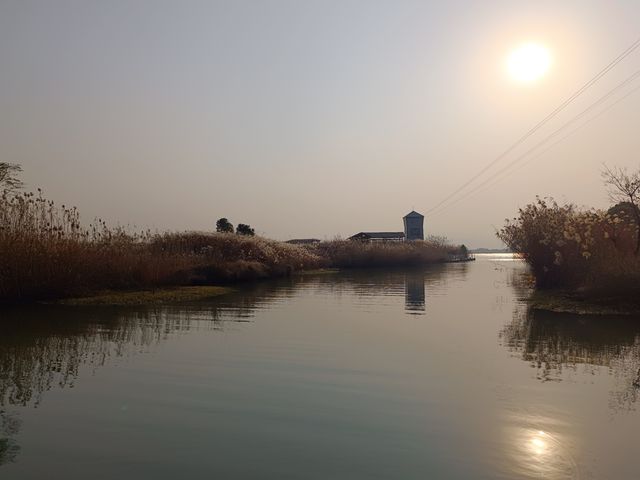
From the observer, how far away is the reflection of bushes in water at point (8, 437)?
4637mm

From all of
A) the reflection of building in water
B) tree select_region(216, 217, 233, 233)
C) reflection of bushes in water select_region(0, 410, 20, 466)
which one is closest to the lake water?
reflection of bushes in water select_region(0, 410, 20, 466)

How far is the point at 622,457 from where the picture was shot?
4820 mm

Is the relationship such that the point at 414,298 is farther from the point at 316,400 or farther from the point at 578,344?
the point at 316,400

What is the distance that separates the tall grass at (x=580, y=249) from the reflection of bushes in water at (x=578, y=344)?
7.68 ft

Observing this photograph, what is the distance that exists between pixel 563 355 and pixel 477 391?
3191 mm

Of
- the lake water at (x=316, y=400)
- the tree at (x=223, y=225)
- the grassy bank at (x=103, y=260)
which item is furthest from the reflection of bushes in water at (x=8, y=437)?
the tree at (x=223, y=225)

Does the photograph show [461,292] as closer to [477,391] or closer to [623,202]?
[623,202]

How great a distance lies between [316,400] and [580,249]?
1573cm

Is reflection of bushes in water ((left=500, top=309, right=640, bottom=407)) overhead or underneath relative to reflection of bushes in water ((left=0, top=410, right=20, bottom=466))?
overhead

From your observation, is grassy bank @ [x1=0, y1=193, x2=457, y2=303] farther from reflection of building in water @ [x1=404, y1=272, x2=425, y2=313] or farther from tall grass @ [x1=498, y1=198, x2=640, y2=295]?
tall grass @ [x1=498, y1=198, x2=640, y2=295]

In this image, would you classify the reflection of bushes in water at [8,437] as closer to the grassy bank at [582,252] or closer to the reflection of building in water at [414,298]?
the reflection of building in water at [414,298]

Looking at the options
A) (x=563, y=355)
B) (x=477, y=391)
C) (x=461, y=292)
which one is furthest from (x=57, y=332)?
Answer: (x=461, y=292)

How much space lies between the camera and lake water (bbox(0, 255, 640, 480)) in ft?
15.2

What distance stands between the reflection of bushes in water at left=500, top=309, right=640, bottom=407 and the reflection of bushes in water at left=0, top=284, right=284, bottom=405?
6636 mm
